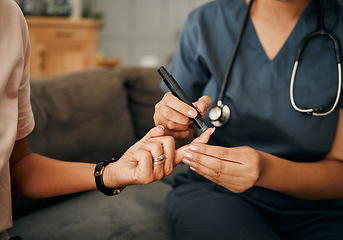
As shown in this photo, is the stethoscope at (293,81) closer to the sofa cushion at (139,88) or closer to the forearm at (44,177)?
the forearm at (44,177)

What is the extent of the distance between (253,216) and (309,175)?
127 millimetres

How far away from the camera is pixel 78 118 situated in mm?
866

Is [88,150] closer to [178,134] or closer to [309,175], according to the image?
[178,134]

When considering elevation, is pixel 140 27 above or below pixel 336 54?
below

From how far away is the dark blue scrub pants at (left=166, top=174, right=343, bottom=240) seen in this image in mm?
613

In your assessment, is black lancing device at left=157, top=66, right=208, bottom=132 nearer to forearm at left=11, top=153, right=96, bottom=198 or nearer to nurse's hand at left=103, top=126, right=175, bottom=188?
nurse's hand at left=103, top=126, right=175, bottom=188

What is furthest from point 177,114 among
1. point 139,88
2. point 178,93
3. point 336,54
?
point 139,88

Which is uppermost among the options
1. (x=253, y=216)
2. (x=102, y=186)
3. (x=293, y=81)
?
(x=293, y=81)

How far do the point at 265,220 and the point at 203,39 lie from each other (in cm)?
39

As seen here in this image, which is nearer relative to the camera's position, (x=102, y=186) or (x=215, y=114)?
(x=102, y=186)

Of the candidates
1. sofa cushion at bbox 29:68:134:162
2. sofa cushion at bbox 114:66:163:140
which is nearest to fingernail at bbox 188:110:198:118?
sofa cushion at bbox 29:68:134:162

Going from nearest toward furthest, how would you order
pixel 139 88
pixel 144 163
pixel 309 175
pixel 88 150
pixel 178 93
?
1. pixel 144 163
2. pixel 178 93
3. pixel 309 175
4. pixel 88 150
5. pixel 139 88

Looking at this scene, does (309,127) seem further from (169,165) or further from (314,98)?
(169,165)

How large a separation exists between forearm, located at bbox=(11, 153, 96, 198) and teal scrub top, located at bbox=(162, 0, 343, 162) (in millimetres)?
267
